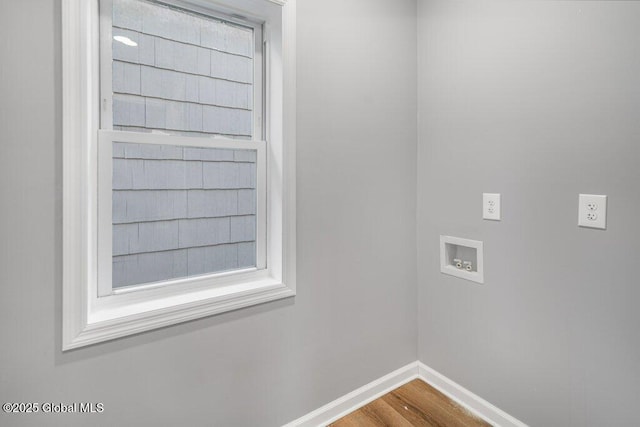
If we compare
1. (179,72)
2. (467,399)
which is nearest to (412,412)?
(467,399)

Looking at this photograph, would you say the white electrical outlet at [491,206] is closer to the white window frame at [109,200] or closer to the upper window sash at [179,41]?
the white window frame at [109,200]

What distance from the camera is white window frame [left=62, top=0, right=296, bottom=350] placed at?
0.99 m

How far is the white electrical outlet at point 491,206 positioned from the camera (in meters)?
1.50

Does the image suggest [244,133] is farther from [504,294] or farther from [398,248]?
[504,294]

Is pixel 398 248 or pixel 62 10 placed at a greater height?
pixel 62 10

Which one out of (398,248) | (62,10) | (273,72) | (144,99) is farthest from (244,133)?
(398,248)

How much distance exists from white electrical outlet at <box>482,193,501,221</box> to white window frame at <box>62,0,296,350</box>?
3.12 ft

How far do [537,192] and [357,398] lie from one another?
4.46 ft

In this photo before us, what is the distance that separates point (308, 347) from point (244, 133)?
1.08 metres

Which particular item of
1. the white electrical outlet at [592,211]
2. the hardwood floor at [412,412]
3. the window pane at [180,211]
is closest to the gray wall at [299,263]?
the hardwood floor at [412,412]

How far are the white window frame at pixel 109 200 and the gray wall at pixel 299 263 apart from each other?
0.12 ft

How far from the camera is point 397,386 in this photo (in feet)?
6.03

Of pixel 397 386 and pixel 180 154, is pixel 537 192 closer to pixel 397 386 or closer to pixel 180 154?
pixel 397 386

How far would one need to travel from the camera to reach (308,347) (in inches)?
60.1
